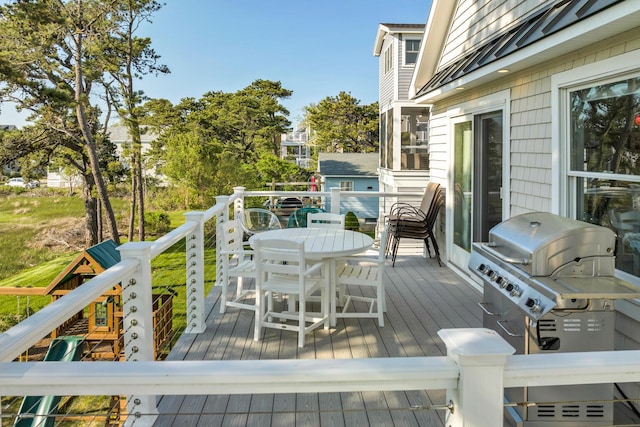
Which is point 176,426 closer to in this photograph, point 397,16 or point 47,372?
point 47,372

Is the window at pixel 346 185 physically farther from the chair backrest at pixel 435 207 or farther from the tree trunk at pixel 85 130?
the chair backrest at pixel 435 207

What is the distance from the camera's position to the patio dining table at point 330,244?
4082mm

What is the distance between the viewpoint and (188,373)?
127 centimetres

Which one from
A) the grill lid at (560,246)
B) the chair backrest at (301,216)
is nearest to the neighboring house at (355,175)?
the chair backrest at (301,216)

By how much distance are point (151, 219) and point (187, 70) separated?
54.7ft

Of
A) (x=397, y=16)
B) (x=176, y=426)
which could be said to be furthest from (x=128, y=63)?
(x=176, y=426)

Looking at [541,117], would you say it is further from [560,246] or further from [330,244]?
[330,244]

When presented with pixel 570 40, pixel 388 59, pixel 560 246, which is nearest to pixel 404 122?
pixel 388 59

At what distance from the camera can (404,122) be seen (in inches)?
570

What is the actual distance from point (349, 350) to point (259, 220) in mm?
3330

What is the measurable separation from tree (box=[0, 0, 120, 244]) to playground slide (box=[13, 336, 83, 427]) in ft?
46.2

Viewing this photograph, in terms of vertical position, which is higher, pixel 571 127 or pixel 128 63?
pixel 128 63

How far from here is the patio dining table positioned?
4.08 m

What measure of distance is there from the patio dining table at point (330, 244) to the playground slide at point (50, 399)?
1530 mm
